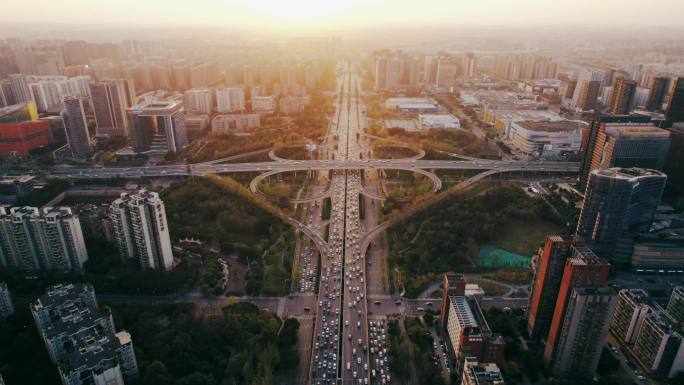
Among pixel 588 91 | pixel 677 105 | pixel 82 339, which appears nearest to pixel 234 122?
pixel 82 339

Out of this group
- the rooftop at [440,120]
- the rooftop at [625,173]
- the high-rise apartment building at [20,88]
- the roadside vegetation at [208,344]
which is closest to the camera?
the roadside vegetation at [208,344]

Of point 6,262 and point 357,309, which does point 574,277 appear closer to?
point 357,309

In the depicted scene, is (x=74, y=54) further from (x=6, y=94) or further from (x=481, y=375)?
(x=481, y=375)

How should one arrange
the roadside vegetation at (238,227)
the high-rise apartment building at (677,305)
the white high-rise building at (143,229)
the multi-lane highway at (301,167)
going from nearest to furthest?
1. the high-rise apartment building at (677,305)
2. the white high-rise building at (143,229)
3. the roadside vegetation at (238,227)
4. the multi-lane highway at (301,167)

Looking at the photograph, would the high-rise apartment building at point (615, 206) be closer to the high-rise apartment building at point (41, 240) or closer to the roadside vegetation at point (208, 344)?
the roadside vegetation at point (208, 344)

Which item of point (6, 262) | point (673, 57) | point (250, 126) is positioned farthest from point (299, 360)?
point (673, 57)

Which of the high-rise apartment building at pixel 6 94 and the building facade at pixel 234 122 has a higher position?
the high-rise apartment building at pixel 6 94

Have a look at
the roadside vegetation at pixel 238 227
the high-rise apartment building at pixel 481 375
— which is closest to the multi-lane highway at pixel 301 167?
the roadside vegetation at pixel 238 227
